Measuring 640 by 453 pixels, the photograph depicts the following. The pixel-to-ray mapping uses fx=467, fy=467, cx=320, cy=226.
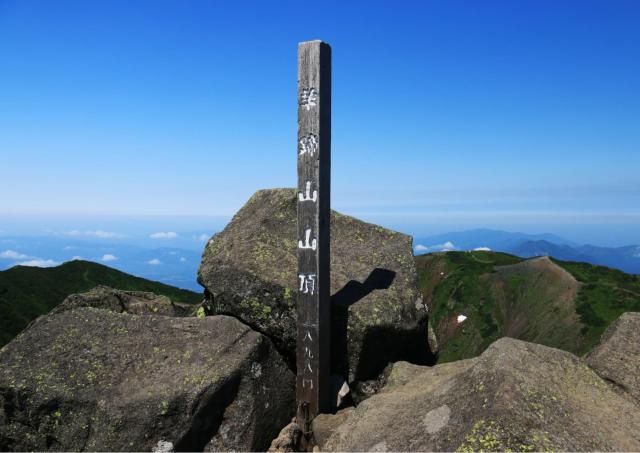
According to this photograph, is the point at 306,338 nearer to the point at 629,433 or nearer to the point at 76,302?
the point at 629,433

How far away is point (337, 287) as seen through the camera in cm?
1516

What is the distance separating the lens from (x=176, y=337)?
40.5ft

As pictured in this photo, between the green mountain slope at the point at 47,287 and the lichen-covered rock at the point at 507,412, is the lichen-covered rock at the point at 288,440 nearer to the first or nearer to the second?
the lichen-covered rock at the point at 507,412

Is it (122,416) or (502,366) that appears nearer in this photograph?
(502,366)

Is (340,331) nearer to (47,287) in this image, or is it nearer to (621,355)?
(621,355)

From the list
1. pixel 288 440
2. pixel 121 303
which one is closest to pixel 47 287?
pixel 121 303

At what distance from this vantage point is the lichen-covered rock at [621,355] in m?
10.2

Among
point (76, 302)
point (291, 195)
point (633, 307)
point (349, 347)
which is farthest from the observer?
point (633, 307)

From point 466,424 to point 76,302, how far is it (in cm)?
1335

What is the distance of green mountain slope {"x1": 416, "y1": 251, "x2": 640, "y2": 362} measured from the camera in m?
78.5

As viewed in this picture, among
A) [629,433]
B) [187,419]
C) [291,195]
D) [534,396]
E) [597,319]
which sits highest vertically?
[291,195]

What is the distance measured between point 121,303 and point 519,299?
94.3m

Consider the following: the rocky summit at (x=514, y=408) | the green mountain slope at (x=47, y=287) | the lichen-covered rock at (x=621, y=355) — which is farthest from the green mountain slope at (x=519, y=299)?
the rocky summit at (x=514, y=408)

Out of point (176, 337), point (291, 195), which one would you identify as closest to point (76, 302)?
point (176, 337)
